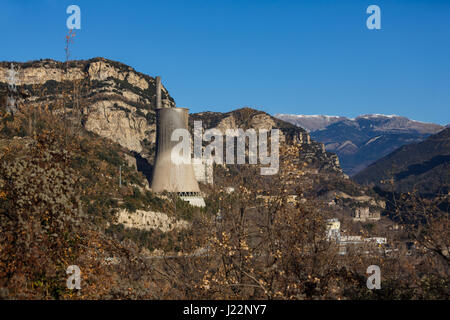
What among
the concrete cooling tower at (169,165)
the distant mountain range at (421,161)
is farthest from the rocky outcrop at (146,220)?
the distant mountain range at (421,161)

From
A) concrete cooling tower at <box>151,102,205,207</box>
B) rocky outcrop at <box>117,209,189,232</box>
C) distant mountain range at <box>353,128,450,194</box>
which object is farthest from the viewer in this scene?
distant mountain range at <box>353,128,450,194</box>

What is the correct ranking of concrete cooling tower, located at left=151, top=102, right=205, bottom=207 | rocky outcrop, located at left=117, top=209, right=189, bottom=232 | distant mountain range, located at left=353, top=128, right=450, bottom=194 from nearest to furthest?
rocky outcrop, located at left=117, top=209, right=189, bottom=232
concrete cooling tower, located at left=151, top=102, right=205, bottom=207
distant mountain range, located at left=353, top=128, right=450, bottom=194

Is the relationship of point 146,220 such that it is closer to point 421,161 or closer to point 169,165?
point 169,165

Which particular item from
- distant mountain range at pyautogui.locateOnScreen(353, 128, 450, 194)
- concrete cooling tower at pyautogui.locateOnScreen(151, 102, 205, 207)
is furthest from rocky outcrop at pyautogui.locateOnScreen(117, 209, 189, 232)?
distant mountain range at pyautogui.locateOnScreen(353, 128, 450, 194)

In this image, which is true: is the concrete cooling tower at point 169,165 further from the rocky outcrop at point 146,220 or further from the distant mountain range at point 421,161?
the distant mountain range at point 421,161

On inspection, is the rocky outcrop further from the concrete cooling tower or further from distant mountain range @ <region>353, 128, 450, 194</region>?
distant mountain range @ <region>353, 128, 450, 194</region>

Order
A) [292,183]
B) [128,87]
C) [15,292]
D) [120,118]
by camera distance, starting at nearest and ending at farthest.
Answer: [15,292] → [292,183] → [120,118] → [128,87]
